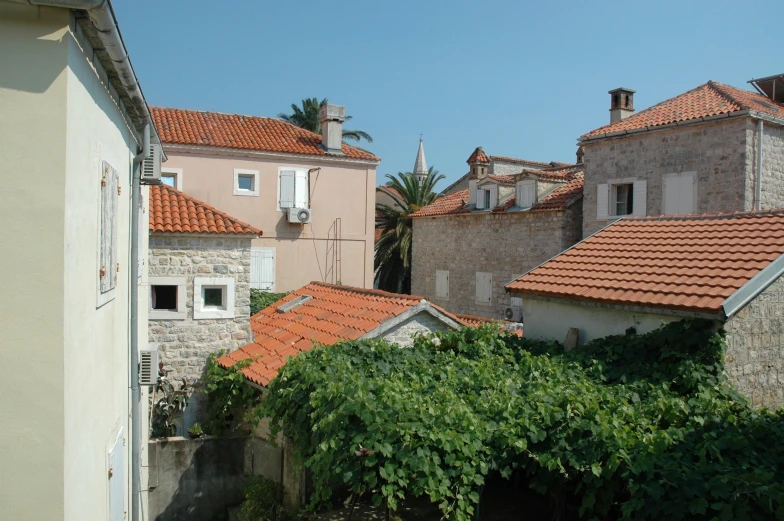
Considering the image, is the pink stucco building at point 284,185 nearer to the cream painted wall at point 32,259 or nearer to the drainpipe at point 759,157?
the drainpipe at point 759,157

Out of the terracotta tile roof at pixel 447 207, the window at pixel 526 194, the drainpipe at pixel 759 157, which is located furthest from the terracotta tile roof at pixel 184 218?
the terracotta tile roof at pixel 447 207

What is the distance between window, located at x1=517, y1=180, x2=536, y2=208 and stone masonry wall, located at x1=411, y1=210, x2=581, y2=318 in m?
0.47

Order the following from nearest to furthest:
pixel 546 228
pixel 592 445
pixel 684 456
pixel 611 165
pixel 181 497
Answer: pixel 684 456 → pixel 592 445 → pixel 181 497 → pixel 611 165 → pixel 546 228

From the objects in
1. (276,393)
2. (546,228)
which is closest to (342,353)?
(276,393)

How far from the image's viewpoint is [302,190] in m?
24.8

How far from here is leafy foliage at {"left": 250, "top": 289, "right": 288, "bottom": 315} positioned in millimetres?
22234

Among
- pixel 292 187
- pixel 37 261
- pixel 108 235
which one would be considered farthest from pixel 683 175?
pixel 37 261

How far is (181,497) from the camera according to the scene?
12172 mm

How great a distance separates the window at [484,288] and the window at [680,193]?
747 cm

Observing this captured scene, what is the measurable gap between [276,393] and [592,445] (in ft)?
15.8

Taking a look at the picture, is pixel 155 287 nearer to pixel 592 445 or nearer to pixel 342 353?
pixel 342 353

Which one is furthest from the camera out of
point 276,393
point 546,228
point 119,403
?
point 546,228

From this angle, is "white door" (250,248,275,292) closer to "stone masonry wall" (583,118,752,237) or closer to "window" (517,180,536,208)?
"window" (517,180,536,208)

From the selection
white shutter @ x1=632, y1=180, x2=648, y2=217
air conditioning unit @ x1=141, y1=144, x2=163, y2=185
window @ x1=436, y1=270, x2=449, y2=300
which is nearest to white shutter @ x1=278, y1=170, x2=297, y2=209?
window @ x1=436, y1=270, x2=449, y2=300
